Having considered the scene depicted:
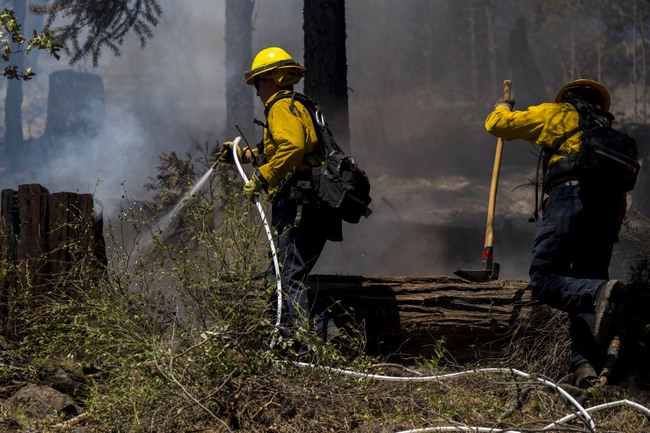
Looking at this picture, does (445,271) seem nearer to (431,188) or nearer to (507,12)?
(431,188)

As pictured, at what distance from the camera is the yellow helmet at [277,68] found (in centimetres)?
584

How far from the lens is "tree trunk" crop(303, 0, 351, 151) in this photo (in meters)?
9.61

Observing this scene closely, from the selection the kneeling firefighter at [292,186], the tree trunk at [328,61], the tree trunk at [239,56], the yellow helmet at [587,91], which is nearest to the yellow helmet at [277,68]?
the kneeling firefighter at [292,186]

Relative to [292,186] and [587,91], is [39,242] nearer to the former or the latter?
[292,186]

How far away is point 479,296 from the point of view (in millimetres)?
6098

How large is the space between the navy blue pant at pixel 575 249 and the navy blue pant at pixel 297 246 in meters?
1.45

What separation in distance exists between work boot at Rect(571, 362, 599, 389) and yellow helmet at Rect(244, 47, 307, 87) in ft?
8.97

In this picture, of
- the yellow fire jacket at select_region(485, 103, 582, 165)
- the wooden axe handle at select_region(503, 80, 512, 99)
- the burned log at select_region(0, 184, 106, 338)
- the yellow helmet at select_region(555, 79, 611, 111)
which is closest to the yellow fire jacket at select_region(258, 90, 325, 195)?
the yellow fire jacket at select_region(485, 103, 582, 165)

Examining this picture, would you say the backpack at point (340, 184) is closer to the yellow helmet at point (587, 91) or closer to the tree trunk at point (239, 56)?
the yellow helmet at point (587, 91)

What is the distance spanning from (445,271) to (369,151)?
14.3 ft

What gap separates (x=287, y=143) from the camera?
552cm

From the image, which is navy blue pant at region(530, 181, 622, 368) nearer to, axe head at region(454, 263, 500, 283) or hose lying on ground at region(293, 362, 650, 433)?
hose lying on ground at region(293, 362, 650, 433)

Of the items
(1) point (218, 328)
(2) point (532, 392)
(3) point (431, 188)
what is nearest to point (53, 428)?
(1) point (218, 328)

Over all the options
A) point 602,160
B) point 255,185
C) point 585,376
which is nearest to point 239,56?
point 255,185
